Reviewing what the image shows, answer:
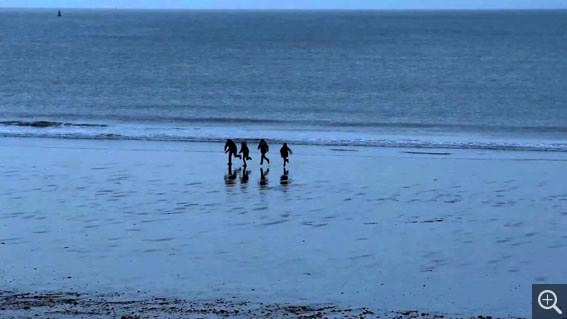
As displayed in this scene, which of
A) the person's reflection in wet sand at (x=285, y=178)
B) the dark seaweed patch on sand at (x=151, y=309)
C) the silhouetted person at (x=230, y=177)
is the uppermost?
the silhouetted person at (x=230, y=177)

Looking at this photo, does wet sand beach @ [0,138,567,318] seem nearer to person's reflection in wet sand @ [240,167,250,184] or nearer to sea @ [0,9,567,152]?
person's reflection in wet sand @ [240,167,250,184]

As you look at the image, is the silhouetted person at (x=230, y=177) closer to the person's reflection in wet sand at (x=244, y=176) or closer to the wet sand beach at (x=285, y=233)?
the wet sand beach at (x=285, y=233)

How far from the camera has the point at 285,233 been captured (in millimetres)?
25281

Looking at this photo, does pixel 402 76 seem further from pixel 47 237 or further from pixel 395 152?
pixel 47 237

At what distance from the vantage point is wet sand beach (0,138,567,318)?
20.1 meters

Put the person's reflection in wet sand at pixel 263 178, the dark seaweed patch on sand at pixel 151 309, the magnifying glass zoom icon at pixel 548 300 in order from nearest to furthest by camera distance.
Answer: the dark seaweed patch on sand at pixel 151 309
the magnifying glass zoom icon at pixel 548 300
the person's reflection in wet sand at pixel 263 178

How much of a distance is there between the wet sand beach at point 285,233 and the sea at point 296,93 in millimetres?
10039

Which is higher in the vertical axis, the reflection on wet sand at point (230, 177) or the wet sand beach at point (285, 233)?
the reflection on wet sand at point (230, 177)

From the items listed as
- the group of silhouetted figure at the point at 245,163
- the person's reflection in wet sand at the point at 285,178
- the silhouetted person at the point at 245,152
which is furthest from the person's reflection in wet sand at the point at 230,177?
the person's reflection in wet sand at the point at 285,178

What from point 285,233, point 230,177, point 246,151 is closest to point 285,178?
point 230,177

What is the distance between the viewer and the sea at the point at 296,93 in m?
51.3

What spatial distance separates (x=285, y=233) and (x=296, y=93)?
5226cm

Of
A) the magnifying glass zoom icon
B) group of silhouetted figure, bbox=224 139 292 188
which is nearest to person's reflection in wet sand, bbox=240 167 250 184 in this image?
group of silhouetted figure, bbox=224 139 292 188

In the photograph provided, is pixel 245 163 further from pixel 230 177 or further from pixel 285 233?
pixel 285 233
